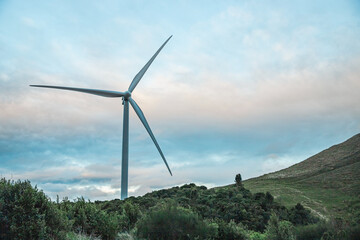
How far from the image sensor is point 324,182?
219 feet

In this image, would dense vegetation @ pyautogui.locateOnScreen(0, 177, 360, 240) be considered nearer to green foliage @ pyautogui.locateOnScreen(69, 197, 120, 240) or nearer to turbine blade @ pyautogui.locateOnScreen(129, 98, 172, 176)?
green foliage @ pyautogui.locateOnScreen(69, 197, 120, 240)

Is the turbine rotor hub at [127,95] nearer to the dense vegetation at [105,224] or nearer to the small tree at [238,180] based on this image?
the small tree at [238,180]

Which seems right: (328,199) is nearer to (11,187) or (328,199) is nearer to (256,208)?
(256,208)

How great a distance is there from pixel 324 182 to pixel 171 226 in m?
60.2

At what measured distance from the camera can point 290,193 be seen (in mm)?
57781

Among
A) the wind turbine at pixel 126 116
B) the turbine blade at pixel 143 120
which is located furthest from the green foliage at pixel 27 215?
the wind turbine at pixel 126 116

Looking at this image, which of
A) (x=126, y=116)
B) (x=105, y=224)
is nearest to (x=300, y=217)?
(x=126, y=116)

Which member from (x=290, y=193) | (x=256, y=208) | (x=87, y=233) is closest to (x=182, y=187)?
(x=256, y=208)

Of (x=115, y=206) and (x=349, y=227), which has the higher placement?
(x=115, y=206)

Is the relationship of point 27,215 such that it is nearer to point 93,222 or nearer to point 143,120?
point 93,222

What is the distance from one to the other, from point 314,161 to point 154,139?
64371mm

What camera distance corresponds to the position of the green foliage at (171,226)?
45.9ft

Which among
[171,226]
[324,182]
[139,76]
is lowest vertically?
[171,226]

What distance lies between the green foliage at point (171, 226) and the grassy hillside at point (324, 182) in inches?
1201
